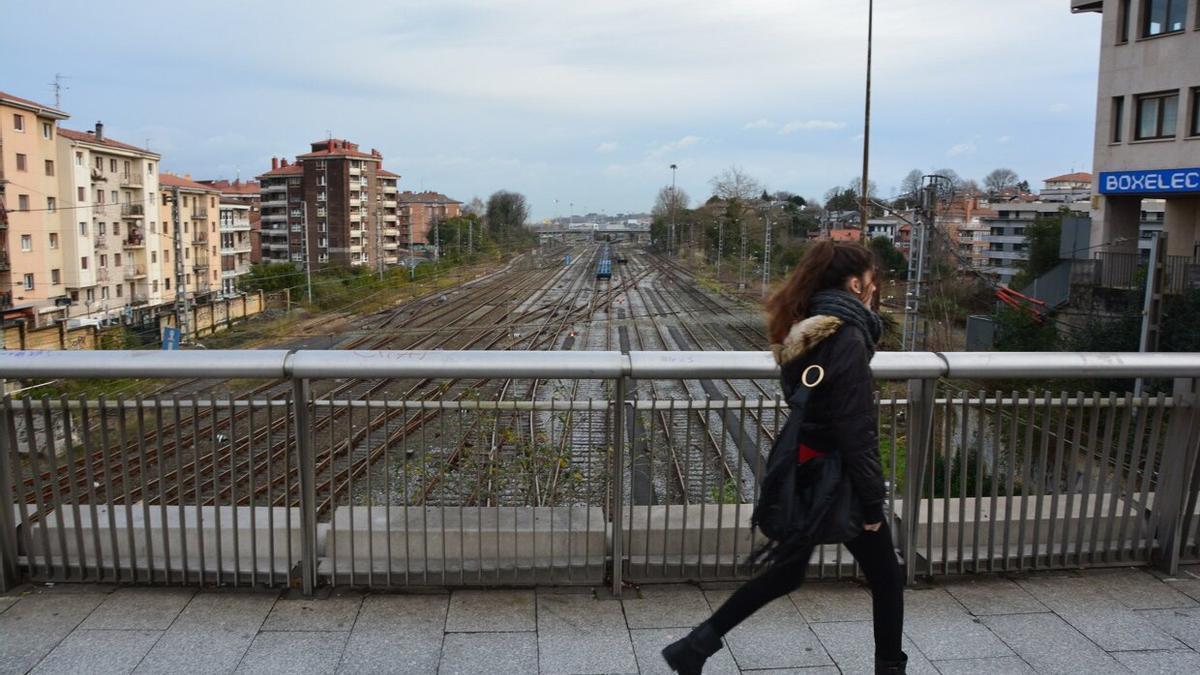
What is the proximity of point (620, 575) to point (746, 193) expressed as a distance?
76498 mm

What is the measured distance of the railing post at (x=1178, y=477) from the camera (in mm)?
3951

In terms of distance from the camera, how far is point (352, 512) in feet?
12.4

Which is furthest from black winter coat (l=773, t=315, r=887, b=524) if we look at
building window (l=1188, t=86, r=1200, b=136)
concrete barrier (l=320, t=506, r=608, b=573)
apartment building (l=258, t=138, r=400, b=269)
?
apartment building (l=258, t=138, r=400, b=269)

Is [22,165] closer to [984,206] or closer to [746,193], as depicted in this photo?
[746,193]

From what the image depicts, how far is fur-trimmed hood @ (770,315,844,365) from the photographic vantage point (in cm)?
273

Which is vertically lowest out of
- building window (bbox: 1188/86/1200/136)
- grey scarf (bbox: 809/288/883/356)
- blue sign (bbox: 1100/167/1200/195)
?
grey scarf (bbox: 809/288/883/356)

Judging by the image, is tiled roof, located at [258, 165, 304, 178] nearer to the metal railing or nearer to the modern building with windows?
the modern building with windows

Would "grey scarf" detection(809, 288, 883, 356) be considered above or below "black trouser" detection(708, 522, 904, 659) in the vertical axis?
above

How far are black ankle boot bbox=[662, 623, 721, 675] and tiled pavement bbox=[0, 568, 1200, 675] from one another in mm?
240

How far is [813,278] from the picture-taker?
→ 2.88 meters

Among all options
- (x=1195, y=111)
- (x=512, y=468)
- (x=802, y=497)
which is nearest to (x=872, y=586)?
(x=802, y=497)

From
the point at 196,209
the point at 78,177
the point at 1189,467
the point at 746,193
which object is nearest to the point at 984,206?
the point at 746,193

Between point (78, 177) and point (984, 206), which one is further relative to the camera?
point (984, 206)

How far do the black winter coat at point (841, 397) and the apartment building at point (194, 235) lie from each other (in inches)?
2867
